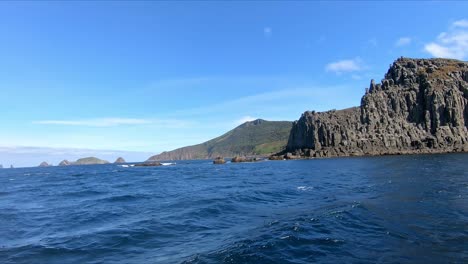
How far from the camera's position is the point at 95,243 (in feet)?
66.5

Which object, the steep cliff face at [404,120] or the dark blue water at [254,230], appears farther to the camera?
the steep cliff face at [404,120]

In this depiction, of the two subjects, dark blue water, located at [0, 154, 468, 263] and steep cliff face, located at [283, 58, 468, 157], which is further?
steep cliff face, located at [283, 58, 468, 157]

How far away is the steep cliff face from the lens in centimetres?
15225

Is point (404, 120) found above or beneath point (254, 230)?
above

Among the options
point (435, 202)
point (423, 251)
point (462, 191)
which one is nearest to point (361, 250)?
point (423, 251)

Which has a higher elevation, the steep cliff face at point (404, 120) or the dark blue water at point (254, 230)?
the steep cliff face at point (404, 120)

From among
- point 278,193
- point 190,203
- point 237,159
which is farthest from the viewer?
point 237,159

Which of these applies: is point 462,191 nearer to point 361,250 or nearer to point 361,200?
point 361,200

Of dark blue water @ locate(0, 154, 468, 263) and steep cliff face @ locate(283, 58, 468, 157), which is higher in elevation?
steep cliff face @ locate(283, 58, 468, 157)

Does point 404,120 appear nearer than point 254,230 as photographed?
No

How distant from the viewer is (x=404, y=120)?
172 metres

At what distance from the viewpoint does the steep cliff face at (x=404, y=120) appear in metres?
152

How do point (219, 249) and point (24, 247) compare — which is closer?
point (219, 249)

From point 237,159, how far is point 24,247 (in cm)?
16513
